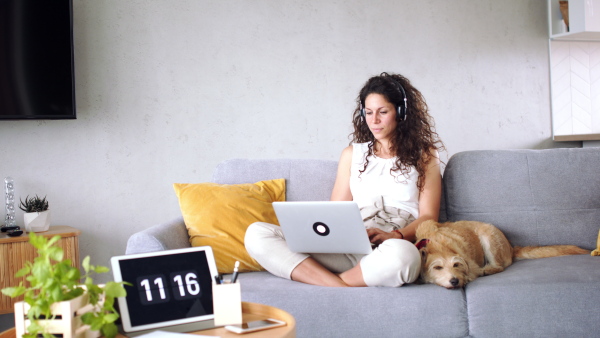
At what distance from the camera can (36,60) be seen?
10.1ft

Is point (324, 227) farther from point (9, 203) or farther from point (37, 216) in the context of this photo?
point (9, 203)

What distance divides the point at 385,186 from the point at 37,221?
167 cm

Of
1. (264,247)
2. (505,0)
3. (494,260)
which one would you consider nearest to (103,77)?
(264,247)

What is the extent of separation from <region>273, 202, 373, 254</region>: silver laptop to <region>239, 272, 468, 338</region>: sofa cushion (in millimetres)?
144

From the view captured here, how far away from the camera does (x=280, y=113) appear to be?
3.73 meters

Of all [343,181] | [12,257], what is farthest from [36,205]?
[343,181]

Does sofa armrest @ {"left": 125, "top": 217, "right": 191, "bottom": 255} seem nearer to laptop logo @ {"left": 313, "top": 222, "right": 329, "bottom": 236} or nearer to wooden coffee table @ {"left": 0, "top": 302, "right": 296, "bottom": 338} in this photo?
laptop logo @ {"left": 313, "top": 222, "right": 329, "bottom": 236}

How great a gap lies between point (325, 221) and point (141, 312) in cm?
79

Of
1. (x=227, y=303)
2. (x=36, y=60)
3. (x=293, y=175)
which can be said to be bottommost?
(x=227, y=303)

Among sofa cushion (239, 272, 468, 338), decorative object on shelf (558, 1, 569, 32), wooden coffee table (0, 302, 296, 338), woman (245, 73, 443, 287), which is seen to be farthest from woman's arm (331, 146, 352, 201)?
decorative object on shelf (558, 1, 569, 32)

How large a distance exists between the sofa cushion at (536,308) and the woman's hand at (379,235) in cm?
32

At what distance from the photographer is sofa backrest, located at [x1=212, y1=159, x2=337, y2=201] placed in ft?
8.54

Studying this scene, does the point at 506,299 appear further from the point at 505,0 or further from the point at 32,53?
the point at 505,0

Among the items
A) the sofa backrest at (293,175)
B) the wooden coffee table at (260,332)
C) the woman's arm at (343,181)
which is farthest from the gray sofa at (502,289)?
the wooden coffee table at (260,332)
